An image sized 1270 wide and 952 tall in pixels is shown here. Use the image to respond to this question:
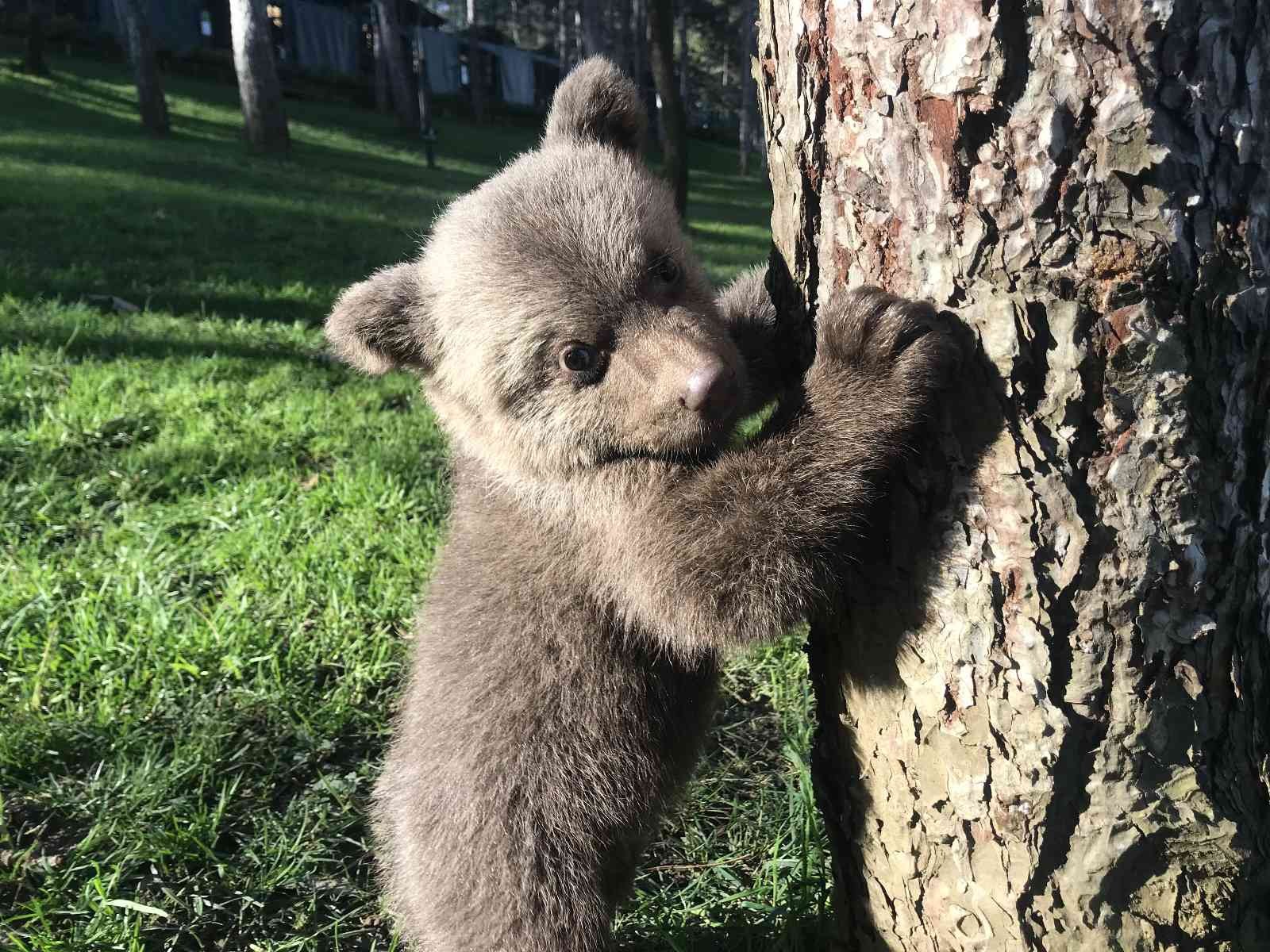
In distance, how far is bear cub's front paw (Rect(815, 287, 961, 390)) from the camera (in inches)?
77.2

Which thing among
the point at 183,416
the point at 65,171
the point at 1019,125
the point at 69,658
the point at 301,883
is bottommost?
the point at 301,883

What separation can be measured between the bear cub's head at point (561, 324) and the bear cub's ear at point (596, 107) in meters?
0.03

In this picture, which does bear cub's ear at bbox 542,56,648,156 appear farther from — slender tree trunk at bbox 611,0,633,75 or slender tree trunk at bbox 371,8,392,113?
slender tree trunk at bbox 611,0,633,75

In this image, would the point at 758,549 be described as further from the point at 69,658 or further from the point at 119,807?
the point at 69,658

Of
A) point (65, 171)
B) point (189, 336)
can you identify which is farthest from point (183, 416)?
point (65, 171)

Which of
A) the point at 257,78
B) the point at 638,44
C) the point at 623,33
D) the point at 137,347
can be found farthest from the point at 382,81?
the point at 137,347

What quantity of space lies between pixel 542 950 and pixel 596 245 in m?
2.05

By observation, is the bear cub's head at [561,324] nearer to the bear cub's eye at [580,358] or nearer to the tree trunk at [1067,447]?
the bear cub's eye at [580,358]

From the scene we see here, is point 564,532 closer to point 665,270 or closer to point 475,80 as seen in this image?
point 665,270

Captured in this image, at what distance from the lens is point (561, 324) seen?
8.69 ft

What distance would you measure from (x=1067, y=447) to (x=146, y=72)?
23.8m

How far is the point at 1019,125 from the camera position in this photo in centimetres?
169

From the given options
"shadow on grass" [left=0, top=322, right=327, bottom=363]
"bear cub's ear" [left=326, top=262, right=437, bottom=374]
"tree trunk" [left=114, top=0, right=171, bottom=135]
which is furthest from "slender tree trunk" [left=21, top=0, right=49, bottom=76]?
"bear cub's ear" [left=326, top=262, right=437, bottom=374]

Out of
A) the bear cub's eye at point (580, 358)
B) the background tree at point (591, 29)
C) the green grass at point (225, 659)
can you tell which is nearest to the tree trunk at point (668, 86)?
the green grass at point (225, 659)
